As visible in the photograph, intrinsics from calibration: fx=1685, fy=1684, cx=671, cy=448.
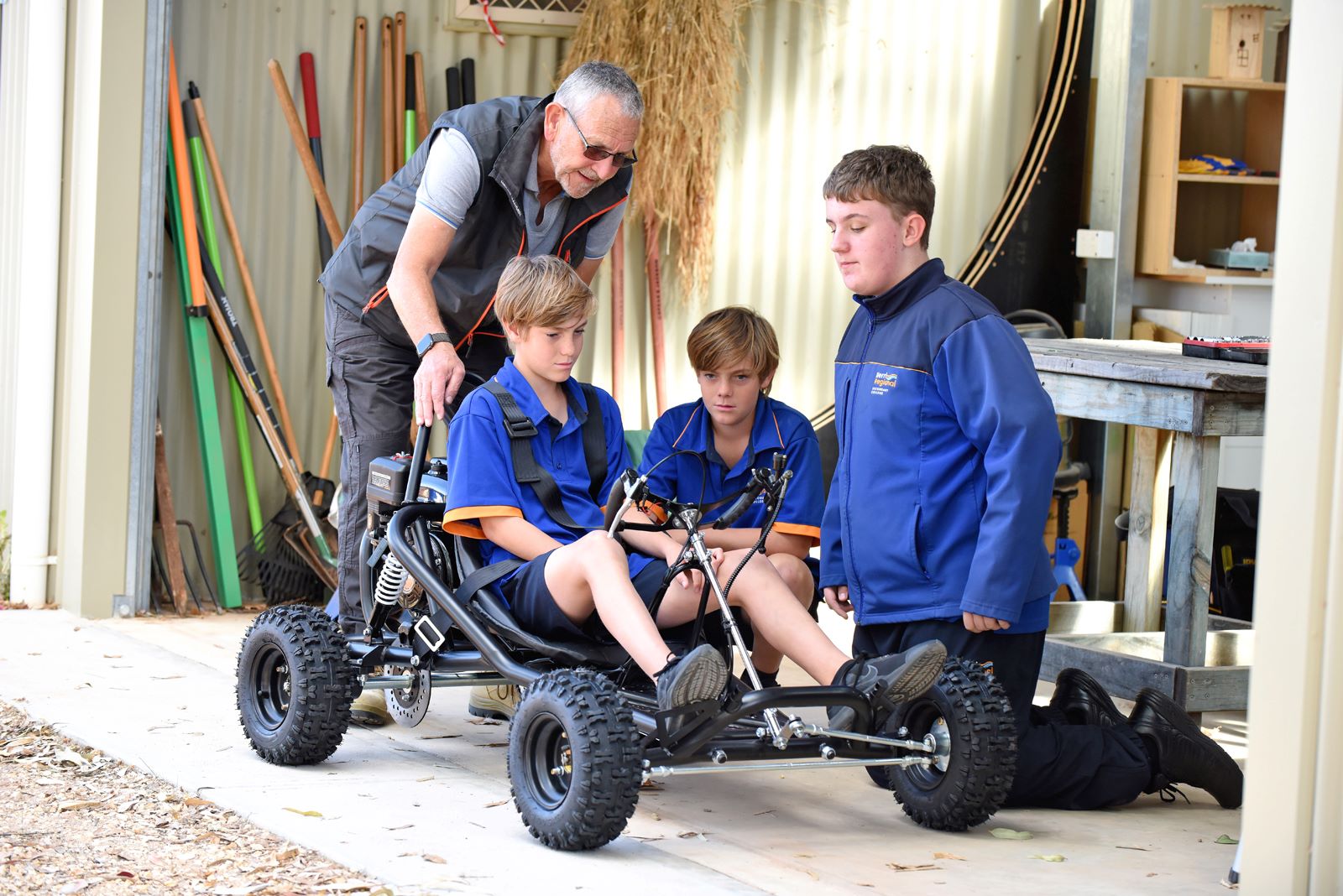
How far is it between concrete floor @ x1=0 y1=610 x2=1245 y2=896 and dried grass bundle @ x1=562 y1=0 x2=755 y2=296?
211 cm

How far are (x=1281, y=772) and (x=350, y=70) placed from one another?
3.93 meters

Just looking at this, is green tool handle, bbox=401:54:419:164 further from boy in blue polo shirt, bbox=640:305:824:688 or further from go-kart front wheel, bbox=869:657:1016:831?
go-kart front wheel, bbox=869:657:1016:831

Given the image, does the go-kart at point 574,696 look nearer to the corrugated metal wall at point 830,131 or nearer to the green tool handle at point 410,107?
the green tool handle at point 410,107

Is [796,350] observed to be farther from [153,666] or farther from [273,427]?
[153,666]

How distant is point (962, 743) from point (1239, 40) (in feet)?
13.0

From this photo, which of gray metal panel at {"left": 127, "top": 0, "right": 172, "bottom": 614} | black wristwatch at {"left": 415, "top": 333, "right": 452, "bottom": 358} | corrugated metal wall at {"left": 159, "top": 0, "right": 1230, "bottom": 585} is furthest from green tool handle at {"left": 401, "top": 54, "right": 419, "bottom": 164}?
black wristwatch at {"left": 415, "top": 333, "right": 452, "bottom": 358}

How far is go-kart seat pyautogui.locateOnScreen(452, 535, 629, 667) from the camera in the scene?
3.13m

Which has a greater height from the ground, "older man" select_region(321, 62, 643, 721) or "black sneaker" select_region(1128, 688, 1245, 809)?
"older man" select_region(321, 62, 643, 721)

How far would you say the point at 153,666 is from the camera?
436 centimetres

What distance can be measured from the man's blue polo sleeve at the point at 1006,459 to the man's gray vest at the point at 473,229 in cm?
112

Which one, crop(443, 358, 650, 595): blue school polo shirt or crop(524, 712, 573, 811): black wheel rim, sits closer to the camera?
crop(524, 712, 573, 811): black wheel rim

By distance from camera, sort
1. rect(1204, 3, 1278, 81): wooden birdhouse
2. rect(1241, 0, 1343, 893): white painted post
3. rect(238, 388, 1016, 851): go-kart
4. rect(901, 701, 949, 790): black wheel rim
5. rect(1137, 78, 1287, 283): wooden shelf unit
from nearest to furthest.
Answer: rect(1241, 0, 1343, 893): white painted post, rect(238, 388, 1016, 851): go-kart, rect(901, 701, 949, 790): black wheel rim, rect(1137, 78, 1287, 283): wooden shelf unit, rect(1204, 3, 1278, 81): wooden birdhouse

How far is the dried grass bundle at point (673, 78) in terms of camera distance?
5395mm

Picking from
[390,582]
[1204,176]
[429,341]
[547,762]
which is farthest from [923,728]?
[1204,176]
